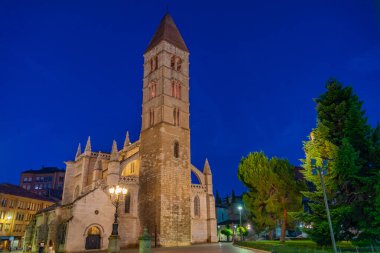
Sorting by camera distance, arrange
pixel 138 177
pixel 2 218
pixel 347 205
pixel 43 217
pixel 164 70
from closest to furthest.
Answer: pixel 347 205 < pixel 43 217 < pixel 138 177 < pixel 164 70 < pixel 2 218

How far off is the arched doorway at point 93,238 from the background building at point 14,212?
2073cm

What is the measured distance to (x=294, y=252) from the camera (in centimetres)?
1672

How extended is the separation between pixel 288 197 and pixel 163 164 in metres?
15.0

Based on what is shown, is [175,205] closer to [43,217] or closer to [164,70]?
[43,217]

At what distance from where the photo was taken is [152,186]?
3694 cm

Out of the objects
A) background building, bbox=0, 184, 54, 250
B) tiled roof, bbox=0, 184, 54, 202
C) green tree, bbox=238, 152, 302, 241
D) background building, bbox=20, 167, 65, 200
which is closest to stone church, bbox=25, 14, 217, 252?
green tree, bbox=238, 152, 302, 241

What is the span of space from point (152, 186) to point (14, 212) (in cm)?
2734

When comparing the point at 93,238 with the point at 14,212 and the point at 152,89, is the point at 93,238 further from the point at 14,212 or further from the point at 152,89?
the point at 14,212

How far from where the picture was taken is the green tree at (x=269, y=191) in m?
29.9

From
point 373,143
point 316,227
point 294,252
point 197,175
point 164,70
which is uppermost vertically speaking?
point 164,70

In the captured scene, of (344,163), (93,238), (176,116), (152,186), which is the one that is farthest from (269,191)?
(93,238)

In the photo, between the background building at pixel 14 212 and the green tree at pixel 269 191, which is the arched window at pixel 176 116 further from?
the background building at pixel 14 212

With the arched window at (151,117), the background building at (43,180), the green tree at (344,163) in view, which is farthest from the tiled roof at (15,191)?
the green tree at (344,163)

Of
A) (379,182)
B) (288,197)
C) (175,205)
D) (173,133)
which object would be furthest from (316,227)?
(173,133)
